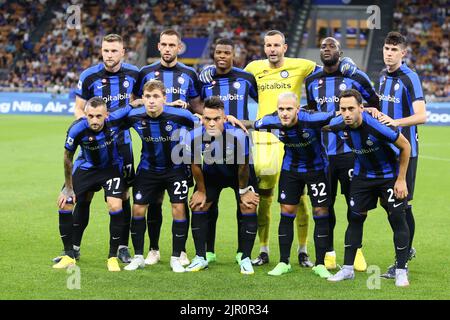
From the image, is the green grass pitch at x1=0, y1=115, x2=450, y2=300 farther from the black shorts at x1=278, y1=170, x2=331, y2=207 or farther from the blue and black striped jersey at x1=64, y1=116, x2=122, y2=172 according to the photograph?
the blue and black striped jersey at x1=64, y1=116, x2=122, y2=172

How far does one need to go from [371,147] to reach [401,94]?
2.57 feet

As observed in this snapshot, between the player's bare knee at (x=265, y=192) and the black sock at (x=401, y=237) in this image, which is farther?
the player's bare knee at (x=265, y=192)

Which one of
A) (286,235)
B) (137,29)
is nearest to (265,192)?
(286,235)

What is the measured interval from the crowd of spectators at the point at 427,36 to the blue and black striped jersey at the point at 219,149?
85.8 ft

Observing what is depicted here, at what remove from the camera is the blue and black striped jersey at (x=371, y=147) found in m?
7.16

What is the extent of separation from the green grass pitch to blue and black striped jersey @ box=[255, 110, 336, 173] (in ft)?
3.43

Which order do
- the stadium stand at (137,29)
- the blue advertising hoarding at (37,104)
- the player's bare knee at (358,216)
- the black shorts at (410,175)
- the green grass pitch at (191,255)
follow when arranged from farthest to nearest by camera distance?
the stadium stand at (137,29) < the blue advertising hoarding at (37,104) < the black shorts at (410,175) < the player's bare knee at (358,216) < the green grass pitch at (191,255)

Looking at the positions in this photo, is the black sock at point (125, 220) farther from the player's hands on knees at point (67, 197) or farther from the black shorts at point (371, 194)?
the black shorts at point (371, 194)

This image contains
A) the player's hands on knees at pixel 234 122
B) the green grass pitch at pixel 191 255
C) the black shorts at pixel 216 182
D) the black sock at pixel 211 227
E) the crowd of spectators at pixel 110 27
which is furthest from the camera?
the crowd of spectators at pixel 110 27

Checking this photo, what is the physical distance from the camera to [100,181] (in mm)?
8023

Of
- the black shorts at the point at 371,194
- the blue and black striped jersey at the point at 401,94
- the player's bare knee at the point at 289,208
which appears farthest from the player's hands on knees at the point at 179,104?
the blue and black striped jersey at the point at 401,94

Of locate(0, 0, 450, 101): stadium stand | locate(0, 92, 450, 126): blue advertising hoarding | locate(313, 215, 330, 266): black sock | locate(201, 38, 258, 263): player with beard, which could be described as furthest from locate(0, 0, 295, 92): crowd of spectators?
locate(313, 215, 330, 266): black sock

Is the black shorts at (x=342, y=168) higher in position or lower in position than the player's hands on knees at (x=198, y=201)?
higher

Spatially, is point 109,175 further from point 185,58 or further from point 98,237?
point 185,58
